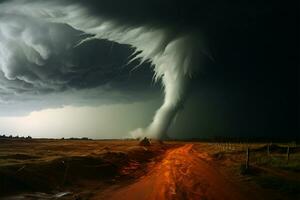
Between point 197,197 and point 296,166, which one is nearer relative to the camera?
point 197,197

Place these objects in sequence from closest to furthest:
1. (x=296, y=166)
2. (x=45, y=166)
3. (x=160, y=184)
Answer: (x=160, y=184) → (x=45, y=166) → (x=296, y=166)

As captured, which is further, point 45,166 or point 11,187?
point 45,166

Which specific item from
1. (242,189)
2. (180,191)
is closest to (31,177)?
(180,191)

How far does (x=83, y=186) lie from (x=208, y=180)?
882cm

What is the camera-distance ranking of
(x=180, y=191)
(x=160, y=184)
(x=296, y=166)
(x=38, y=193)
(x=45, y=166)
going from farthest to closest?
1. (x=296, y=166)
2. (x=45, y=166)
3. (x=160, y=184)
4. (x=38, y=193)
5. (x=180, y=191)

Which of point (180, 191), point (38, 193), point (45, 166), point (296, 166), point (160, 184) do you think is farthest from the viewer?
point (296, 166)

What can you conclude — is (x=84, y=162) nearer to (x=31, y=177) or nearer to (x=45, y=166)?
(x=45, y=166)

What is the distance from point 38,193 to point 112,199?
5.53 m

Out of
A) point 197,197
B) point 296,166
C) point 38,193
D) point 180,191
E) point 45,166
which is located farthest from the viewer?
point 296,166

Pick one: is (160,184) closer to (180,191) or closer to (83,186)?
(180,191)

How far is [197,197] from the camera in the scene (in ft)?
62.9

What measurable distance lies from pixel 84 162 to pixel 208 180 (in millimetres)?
14301

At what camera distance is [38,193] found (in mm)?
22547

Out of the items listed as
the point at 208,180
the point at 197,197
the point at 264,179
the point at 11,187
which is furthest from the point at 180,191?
the point at 11,187
